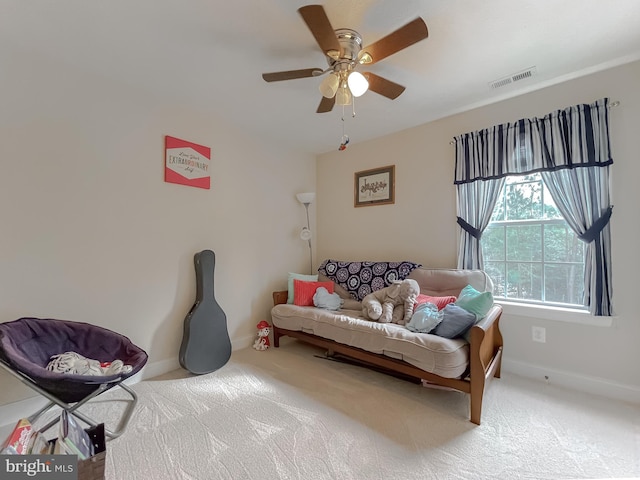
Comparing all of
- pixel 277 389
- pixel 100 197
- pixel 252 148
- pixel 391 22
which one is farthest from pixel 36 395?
pixel 391 22

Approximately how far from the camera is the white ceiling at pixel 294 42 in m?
1.61

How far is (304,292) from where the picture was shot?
3250mm

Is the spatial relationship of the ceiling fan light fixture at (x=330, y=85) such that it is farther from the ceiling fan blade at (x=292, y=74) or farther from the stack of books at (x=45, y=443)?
the stack of books at (x=45, y=443)

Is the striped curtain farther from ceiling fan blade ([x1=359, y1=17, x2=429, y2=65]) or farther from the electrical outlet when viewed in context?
ceiling fan blade ([x1=359, y1=17, x2=429, y2=65])

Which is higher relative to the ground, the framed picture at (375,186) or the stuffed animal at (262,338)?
the framed picture at (375,186)

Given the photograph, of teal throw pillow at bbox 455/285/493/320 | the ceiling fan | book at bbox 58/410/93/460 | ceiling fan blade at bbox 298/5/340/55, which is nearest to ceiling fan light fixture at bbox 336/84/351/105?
the ceiling fan

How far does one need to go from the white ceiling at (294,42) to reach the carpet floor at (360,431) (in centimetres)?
244

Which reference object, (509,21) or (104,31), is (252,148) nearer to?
(104,31)

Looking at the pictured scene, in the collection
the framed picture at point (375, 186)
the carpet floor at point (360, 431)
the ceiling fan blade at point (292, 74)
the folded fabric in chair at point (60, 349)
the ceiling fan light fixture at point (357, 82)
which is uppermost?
the ceiling fan blade at point (292, 74)

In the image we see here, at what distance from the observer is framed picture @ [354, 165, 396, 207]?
3441mm

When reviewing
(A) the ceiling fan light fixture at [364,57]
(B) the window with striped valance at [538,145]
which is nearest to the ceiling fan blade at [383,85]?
(A) the ceiling fan light fixture at [364,57]

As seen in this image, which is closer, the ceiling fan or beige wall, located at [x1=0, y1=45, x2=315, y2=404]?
the ceiling fan

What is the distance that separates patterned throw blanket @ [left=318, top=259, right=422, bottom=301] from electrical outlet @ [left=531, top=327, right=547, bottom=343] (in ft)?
3.59
